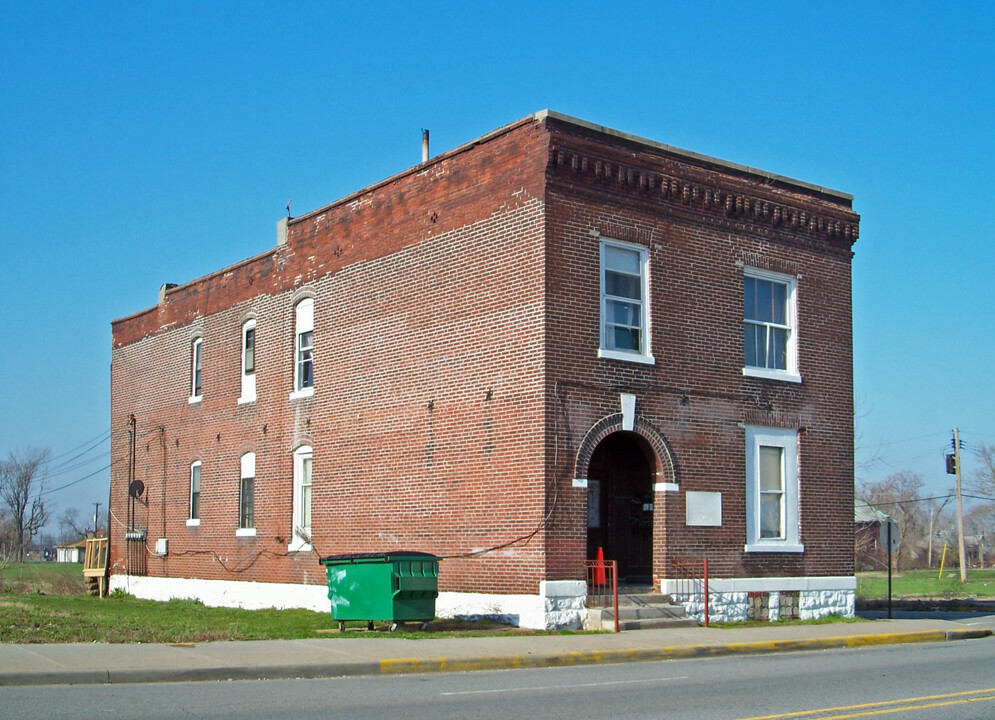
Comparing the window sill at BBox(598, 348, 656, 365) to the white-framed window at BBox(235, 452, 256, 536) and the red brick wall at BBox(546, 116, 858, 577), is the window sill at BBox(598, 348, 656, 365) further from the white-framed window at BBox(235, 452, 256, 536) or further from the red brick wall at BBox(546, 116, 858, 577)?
the white-framed window at BBox(235, 452, 256, 536)

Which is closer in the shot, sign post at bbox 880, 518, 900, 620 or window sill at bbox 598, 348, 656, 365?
window sill at bbox 598, 348, 656, 365

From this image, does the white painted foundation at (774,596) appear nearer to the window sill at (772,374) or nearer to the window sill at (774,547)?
the window sill at (774,547)

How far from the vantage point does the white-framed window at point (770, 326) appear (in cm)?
2242

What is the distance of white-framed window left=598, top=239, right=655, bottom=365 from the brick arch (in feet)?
3.71

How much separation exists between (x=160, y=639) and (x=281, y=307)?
12.1 metres

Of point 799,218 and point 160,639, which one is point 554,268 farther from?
point 160,639

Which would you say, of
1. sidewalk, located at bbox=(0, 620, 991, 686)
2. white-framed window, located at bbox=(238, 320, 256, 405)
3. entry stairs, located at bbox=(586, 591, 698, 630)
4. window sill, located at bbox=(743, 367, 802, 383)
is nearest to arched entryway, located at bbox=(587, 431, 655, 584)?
entry stairs, located at bbox=(586, 591, 698, 630)

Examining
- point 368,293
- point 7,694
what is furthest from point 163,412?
point 7,694

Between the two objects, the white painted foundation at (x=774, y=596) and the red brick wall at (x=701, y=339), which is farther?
the white painted foundation at (x=774, y=596)

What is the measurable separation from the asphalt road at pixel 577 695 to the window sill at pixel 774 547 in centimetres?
635

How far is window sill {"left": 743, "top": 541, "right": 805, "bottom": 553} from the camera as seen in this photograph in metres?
21.6

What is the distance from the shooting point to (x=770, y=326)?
22.7 metres

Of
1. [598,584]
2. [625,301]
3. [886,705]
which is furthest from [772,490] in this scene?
[886,705]

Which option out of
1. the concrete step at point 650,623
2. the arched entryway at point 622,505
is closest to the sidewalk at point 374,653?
the concrete step at point 650,623
